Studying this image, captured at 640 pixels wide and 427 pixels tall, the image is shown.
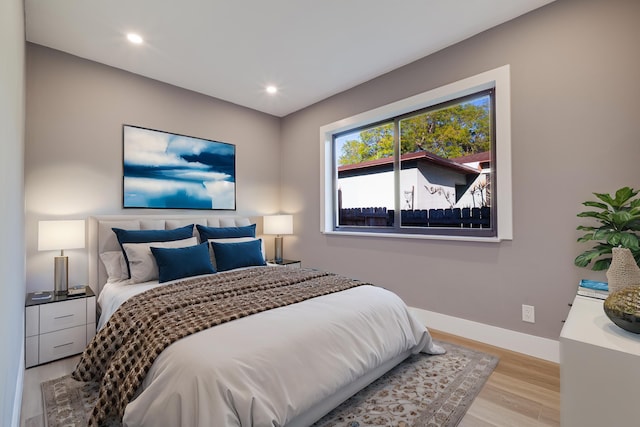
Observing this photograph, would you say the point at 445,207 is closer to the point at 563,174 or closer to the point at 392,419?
the point at 563,174

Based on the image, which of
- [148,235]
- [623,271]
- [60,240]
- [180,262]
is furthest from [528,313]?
[60,240]

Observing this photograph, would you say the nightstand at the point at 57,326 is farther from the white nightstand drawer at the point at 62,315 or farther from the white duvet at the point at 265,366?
the white duvet at the point at 265,366

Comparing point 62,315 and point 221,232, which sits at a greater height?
point 221,232

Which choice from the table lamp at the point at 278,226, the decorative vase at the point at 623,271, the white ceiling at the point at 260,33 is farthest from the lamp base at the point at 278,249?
the decorative vase at the point at 623,271

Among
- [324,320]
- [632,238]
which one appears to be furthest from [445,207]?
[324,320]

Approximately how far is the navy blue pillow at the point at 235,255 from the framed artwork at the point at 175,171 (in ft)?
3.05

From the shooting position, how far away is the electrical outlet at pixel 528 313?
7.91ft

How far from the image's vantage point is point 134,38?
8.73 feet

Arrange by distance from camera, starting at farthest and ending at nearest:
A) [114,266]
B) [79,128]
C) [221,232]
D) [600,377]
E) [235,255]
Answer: [221,232]
[235,255]
[79,128]
[114,266]
[600,377]

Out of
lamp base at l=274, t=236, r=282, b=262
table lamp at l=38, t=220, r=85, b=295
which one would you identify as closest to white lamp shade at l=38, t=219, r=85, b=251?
table lamp at l=38, t=220, r=85, b=295

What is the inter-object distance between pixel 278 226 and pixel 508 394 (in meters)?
3.06

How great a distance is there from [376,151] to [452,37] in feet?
4.57

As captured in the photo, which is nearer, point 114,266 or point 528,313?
point 528,313

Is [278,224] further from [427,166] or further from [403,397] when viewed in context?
[403,397]
